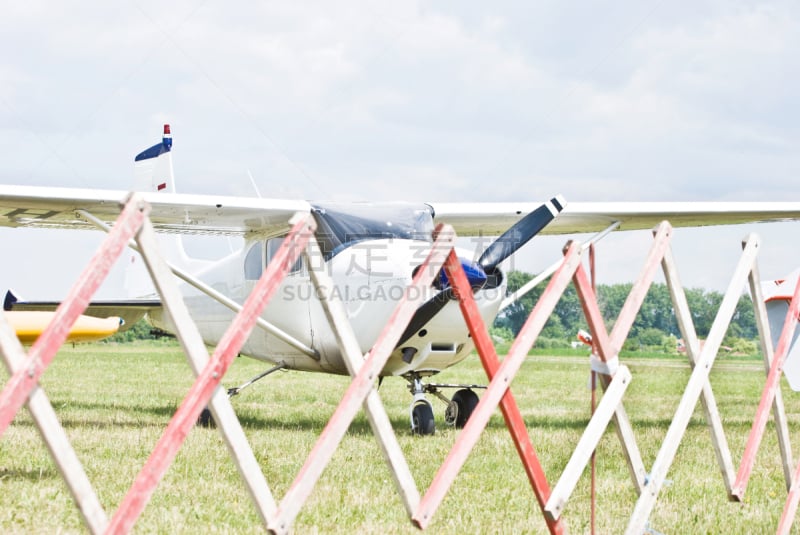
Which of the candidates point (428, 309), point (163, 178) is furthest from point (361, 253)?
point (163, 178)

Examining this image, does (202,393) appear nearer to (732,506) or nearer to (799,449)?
(732,506)

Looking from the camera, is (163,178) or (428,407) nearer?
(428,407)

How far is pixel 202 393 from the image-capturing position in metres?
2.82

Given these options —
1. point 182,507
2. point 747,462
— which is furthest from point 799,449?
point 182,507

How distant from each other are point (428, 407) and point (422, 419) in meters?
0.14

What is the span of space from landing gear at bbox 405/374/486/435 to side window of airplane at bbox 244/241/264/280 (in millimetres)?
2451

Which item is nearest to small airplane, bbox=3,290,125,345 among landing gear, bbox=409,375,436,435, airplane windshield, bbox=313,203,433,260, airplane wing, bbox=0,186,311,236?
airplane wing, bbox=0,186,311,236

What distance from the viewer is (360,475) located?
6.46 meters

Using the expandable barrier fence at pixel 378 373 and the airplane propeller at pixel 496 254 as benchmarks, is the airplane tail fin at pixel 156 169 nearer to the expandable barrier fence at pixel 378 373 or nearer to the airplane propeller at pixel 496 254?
the airplane propeller at pixel 496 254

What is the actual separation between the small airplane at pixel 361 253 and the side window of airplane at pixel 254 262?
0.02m

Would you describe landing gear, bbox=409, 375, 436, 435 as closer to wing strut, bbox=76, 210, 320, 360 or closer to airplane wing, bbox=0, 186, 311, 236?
wing strut, bbox=76, 210, 320, 360

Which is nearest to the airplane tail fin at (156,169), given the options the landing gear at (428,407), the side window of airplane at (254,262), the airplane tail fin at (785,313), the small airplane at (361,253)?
the small airplane at (361,253)

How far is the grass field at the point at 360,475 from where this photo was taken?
4.98 meters

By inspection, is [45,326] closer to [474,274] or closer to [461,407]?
[461,407]
